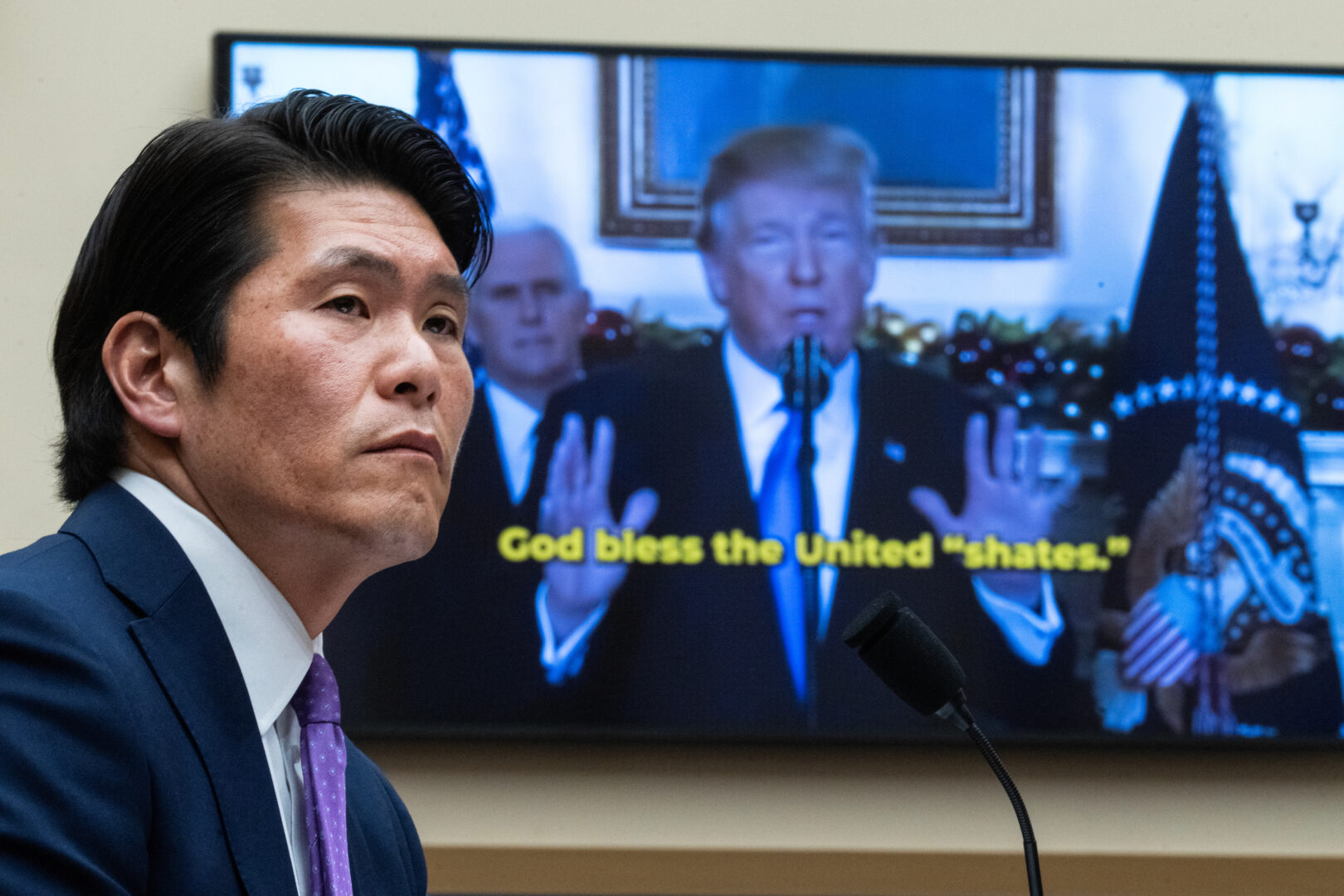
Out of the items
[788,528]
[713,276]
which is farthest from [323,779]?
[713,276]

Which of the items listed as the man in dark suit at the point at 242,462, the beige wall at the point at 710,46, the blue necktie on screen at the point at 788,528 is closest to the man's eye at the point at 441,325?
the man in dark suit at the point at 242,462

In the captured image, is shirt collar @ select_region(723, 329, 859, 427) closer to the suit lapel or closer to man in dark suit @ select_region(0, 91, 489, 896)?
man in dark suit @ select_region(0, 91, 489, 896)

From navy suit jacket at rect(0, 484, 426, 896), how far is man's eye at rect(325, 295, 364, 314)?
0.70 feet

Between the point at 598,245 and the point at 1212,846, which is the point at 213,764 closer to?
the point at 598,245

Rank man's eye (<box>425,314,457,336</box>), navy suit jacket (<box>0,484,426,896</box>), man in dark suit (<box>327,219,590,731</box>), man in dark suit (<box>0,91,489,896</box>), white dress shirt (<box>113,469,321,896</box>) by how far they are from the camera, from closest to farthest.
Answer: navy suit jacket (<box>0,484,426,896</box>) < man in dark suit (<box>0,91,489,896</box>) < white dress shirt (<box>113,469,321,896</box>) < man's eye (<box>425,314,457,336</box>) < man in dark suit (<box>327,219,590,731</box>)

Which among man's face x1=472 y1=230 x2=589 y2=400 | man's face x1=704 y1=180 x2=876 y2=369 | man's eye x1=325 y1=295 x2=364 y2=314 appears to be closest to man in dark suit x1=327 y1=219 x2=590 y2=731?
man's face x1=472 y1=230 x2=589 y2=400

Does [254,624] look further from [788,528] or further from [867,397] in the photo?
[867,397]

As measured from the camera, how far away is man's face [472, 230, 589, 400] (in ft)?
6.37

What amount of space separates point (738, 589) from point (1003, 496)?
0.45m

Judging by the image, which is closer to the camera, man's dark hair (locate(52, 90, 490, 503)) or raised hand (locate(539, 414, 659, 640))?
man's dark hair (locate(52, 90, 490, 503))

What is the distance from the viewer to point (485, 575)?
1911 mm

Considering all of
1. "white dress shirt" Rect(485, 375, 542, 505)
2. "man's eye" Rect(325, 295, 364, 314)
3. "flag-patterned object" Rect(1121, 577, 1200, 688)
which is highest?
"man's eye" Rect(325, 295, 364, 314)

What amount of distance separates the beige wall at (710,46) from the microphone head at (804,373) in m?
0.54

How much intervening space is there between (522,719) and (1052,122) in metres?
1.29
